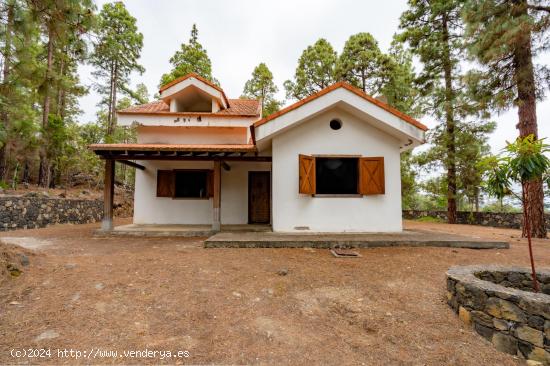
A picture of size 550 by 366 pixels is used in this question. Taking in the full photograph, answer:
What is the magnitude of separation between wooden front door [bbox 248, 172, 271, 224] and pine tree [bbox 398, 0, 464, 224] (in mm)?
8557

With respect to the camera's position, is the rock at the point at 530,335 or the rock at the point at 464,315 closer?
the rock at the point at 530,335

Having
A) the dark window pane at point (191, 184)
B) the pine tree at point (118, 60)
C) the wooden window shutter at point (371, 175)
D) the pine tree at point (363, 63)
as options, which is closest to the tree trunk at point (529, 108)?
the wooden window shutter at point (371, 175)

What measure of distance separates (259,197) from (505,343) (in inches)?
310

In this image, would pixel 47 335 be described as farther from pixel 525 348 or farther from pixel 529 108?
pixel 529 108

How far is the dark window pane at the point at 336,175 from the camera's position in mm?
7238

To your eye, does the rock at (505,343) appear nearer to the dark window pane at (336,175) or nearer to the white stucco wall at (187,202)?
the dark window pane at (336,175)

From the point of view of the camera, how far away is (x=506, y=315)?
2361mm

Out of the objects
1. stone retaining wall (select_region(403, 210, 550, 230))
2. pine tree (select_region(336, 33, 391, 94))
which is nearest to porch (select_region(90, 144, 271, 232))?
stone retaining wall (select_region(403, 210, 550, 230))

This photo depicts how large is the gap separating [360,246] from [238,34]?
1739 cm

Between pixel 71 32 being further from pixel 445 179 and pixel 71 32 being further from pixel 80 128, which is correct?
pixel 80 128

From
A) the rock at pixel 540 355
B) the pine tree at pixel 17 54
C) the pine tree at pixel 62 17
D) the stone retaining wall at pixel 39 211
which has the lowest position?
the rock at pixel 540 355

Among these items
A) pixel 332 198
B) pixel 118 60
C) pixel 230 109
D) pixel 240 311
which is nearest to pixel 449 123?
pixel 332 198

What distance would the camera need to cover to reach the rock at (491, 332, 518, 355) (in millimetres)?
2297

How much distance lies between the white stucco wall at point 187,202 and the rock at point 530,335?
787 cm
